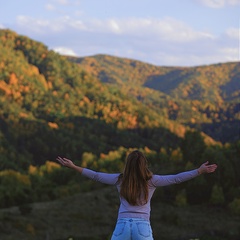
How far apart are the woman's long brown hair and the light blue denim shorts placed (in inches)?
10.9

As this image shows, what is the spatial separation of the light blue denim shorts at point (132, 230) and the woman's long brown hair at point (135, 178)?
28 cm

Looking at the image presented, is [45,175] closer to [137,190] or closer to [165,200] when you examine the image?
[165,200]

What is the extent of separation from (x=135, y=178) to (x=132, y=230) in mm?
737

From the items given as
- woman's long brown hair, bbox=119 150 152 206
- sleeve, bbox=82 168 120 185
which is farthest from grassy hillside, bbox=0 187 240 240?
woman's long brown hair, bbox=119 150 152 206

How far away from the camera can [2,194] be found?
10819 centimetres

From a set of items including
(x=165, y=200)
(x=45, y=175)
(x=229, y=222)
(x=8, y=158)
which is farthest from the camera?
(x=8, y=158)

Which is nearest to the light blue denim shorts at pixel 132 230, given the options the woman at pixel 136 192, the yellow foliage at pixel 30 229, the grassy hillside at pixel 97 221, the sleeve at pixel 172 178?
the woman at pixel 136 192

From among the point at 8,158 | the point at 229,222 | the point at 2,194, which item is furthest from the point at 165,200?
the point at 8,158

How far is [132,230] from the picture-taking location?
7.49 meters

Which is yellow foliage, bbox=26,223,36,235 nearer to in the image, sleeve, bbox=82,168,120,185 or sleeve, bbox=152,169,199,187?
sleeve, bbox=82,168,120,185

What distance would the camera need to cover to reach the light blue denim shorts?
7.41 meters

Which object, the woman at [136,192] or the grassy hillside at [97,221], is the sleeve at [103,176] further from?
the grassy hillside at [97,221]

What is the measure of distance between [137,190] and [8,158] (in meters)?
197

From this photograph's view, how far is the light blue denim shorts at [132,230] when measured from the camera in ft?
24.3
